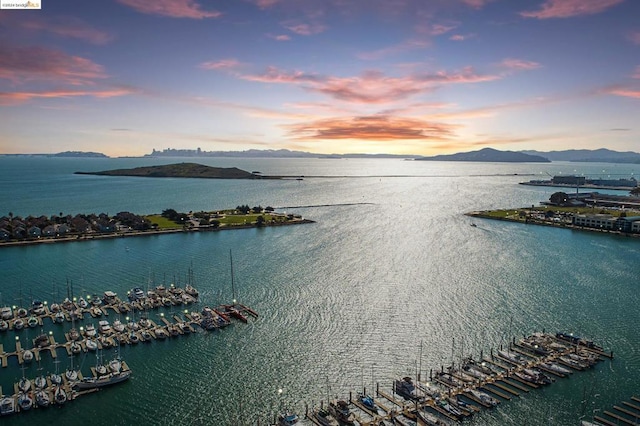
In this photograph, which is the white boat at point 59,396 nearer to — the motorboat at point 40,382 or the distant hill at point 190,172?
the motorboat at point 40,382

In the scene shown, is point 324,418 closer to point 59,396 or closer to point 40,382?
point 59,396

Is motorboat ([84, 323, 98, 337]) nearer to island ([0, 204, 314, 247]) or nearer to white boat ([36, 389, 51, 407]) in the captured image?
white boat ([36, 389, 51, 407])

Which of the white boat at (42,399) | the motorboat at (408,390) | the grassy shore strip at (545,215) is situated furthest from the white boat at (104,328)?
the grassy shore strip at (545,215)

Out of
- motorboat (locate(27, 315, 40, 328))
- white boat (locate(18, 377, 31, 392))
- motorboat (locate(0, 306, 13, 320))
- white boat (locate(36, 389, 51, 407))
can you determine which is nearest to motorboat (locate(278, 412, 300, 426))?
white boat (locate(36, 389, 51, 407))

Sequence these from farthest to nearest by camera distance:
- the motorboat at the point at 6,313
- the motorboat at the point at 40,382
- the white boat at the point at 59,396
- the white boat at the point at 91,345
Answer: the motorboat at the point at 6,313 < the white boat at the point at 91,345 < the motorboat at the point at 40,382 < the white boat at the point at 59,396

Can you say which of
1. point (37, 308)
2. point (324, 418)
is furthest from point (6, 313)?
point (324, 418)

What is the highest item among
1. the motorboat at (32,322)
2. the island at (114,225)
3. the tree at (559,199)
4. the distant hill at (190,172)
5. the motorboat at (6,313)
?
the distant hill at (190,172)
